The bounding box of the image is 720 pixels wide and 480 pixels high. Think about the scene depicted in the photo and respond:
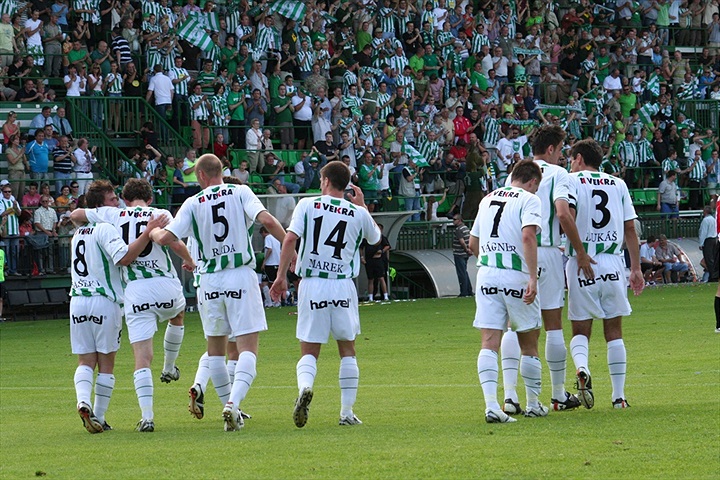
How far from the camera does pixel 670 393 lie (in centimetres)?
1273

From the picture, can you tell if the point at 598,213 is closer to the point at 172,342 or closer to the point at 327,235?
the point at 327,235

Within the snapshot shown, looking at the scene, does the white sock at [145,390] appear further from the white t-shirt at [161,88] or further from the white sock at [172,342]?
the white t-shirt at [161,88]

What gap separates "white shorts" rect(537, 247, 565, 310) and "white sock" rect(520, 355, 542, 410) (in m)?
0.75

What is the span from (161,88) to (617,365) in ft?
72.5

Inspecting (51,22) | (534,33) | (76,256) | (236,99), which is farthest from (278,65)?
(76,256)

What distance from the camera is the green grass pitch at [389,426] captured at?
28.0 feet

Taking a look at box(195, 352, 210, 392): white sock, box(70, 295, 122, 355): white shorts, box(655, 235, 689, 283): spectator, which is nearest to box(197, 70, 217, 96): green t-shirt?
box(655, 235, 689, 283): spectator

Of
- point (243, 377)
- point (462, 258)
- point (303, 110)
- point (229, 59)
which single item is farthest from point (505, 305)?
point (229, 59)

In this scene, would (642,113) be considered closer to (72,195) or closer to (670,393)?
(72,195)

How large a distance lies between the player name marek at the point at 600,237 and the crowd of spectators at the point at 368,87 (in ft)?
63.6

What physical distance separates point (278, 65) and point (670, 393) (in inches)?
919

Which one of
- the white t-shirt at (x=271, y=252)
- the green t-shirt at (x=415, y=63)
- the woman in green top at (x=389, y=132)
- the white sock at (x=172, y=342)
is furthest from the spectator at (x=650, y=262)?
the white sock at (x=172, y=342)

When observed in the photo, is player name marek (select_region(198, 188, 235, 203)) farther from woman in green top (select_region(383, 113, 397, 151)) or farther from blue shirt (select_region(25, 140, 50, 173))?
woman in green top (select_region(383, 113, 397, 151))

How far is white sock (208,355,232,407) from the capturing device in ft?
37.8
